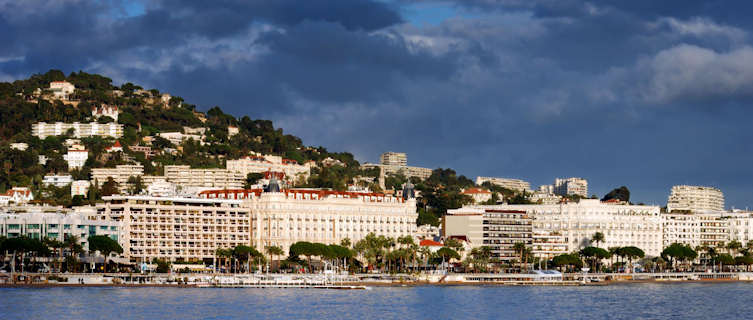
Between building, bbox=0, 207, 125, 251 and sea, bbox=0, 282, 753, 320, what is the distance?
17.1 metres

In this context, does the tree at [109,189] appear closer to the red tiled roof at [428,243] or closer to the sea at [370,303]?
the red tiled roof at [428,243]

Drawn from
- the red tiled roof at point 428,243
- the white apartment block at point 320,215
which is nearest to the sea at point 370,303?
the white apartment block at point 320,215

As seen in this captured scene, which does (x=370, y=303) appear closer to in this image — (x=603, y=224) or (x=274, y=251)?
(x=274, y=251)

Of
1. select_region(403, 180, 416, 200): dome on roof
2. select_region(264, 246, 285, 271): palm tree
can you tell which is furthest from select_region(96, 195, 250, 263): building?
select_region(403, 180, 416, 200): dome on roof

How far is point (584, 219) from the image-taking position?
19288 cm

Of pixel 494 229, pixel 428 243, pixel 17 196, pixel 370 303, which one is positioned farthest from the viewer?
pixel 17 196

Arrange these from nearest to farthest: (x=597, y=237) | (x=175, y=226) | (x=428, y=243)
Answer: (x=175, y=226), (x=428, y=243), (x=597, y=237)

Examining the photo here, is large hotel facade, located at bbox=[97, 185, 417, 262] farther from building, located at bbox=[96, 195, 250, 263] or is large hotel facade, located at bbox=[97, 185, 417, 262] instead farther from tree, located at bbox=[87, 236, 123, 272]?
tree, located at bbox=[87, 236, 123, 272]

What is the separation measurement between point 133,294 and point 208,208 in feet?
124

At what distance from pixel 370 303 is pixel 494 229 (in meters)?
70.0

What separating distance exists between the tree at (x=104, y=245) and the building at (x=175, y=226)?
24.4ft

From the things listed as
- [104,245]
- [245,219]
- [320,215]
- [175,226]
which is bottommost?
[104,245]

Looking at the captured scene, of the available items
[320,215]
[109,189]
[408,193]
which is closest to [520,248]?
[408,193]

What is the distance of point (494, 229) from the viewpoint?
18312cm
